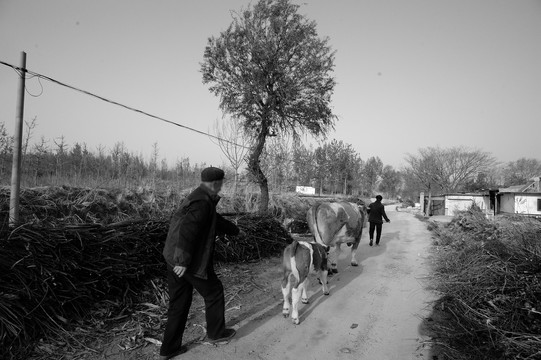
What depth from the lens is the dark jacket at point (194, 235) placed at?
2.97 m

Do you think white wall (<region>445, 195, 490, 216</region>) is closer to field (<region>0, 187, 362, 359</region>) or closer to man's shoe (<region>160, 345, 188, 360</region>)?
field (<region>0, 187, 362, 359</region>)

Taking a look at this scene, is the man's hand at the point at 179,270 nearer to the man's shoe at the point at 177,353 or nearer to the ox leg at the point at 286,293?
the man's shoe at the point at 177,353

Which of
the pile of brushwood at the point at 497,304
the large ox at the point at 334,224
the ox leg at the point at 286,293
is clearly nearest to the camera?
the pile of brushwood at the point at 497,304

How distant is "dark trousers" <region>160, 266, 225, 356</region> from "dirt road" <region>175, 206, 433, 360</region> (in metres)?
0.21

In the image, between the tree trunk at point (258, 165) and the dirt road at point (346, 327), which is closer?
the dirt road at point (346, 327)

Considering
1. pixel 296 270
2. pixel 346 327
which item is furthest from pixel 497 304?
pixel 296 270

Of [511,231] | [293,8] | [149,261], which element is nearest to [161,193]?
[149,261]

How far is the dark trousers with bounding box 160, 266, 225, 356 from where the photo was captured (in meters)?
3.06

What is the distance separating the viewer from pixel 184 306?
124 inches

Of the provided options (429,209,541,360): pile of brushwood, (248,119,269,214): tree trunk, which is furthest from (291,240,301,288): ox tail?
(248,119,269,214): tree trunk

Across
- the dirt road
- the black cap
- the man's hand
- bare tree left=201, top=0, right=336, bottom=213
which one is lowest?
the dirt road

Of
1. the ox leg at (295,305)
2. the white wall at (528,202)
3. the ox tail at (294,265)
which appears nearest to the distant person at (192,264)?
the ox leg at (295,305)

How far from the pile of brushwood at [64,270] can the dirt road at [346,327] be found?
5.34 ft

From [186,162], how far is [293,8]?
429 inches
